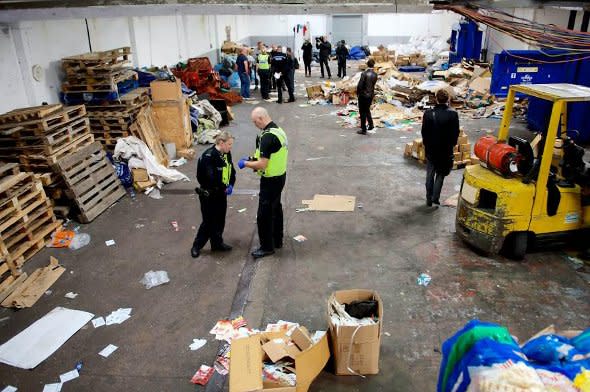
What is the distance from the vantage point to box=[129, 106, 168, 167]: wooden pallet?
9.00 metres

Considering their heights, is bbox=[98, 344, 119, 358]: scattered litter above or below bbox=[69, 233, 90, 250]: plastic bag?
below

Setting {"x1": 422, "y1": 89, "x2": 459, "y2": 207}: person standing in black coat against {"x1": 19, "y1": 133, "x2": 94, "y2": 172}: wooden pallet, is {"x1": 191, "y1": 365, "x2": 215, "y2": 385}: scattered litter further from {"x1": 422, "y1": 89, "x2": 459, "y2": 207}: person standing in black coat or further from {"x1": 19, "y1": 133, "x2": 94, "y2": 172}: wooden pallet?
{"x1": 422, "y1": 89, "x2": 459, "y2": 207}: person standing in black coat

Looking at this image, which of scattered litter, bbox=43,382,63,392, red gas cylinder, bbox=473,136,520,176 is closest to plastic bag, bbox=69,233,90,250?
scattered litter, bbox=43,382,63,392

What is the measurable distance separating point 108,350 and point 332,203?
4244 mm

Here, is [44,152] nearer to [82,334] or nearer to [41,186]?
[41,186]

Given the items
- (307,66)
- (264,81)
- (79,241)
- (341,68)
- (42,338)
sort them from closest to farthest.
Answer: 1. (42,338)
2. (79,241)
3. (264,81)
4. (341,68)
5. (307,66)

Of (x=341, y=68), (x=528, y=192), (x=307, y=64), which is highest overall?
(x=528, y=192)

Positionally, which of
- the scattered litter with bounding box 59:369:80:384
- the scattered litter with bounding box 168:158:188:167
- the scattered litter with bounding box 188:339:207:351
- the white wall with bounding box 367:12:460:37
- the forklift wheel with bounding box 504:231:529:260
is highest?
the white wall with bounding box 367:12:460:37

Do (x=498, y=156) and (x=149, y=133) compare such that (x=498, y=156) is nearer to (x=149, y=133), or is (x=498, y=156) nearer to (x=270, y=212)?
(x=270, y=212)

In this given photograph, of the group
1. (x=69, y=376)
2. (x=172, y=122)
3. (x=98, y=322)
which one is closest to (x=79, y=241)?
(x=98, y=322)

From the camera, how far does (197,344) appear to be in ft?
14.7

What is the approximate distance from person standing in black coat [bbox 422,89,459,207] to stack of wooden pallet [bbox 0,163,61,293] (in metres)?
5.79

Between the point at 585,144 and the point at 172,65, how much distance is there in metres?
12.0

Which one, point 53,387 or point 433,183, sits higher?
point 433,183
